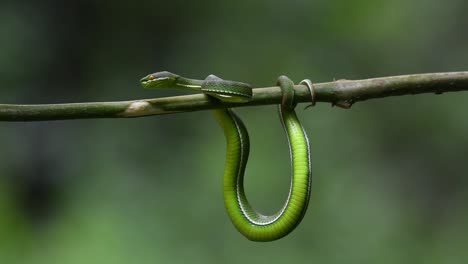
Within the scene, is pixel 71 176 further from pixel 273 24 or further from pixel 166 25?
pixel 273 24

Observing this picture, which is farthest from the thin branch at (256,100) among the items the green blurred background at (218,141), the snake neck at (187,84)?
the green blurred background at (218,141)

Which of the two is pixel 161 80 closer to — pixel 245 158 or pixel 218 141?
pixel 245 158

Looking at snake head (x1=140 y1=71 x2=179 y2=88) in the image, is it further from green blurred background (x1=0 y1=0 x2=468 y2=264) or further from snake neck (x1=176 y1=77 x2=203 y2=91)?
green blurred background (x1=0 y1=0 x2=468 y2=264)

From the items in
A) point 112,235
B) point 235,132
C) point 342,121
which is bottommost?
point 112,235

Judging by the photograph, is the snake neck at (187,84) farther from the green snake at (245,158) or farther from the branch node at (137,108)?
the branch node at (137,108)

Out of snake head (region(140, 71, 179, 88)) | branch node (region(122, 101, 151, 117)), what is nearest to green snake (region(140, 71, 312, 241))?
snake head (region(140, 71, 179, 88))

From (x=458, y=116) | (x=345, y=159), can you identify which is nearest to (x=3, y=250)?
(x=345, y=159)

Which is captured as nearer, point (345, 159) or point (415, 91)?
point (415, 91)
